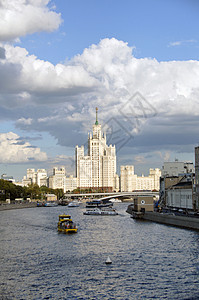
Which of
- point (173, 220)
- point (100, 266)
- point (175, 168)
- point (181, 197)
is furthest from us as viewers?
point (175, 168)

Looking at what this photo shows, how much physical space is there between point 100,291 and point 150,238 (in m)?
31.4

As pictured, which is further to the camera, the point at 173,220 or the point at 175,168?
the point at 175,168

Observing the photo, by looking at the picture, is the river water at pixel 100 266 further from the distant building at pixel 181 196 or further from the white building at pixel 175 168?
the white building at pixel 175 168

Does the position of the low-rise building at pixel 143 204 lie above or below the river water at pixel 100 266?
above

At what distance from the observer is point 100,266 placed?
44.8 metres

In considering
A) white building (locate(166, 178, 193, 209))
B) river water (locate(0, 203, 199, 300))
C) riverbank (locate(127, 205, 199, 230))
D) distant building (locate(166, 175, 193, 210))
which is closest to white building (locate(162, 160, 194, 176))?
distant building (locate(166, 175, 193, 210))

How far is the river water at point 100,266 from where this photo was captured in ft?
115

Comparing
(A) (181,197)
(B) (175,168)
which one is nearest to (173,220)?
(A) (181,197)

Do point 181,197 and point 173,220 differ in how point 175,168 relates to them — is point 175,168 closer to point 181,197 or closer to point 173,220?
point 181,197

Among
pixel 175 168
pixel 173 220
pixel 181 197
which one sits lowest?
pixel 173 220

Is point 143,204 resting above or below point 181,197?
below

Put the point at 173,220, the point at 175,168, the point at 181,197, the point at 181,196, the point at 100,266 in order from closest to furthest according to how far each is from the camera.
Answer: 1. the point at 100,266
2. the point at 173,220
3. the point at 181,196
4. the point at 181,197
5. the point at 175,168

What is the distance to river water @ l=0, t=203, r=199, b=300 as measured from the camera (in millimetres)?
35156

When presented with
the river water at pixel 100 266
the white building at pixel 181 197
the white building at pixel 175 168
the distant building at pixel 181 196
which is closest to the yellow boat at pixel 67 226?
the river water at pixel 100 266
